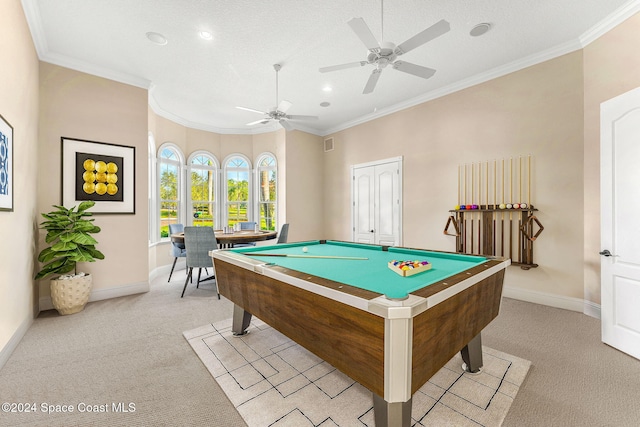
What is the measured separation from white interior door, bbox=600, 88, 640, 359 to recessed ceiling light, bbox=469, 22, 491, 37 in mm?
1313

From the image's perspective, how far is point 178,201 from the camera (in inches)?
221

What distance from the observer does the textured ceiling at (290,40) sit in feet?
8.17

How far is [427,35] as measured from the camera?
195 cm

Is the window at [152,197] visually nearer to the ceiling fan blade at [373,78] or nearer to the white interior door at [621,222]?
the ceiling fan blade at [373,78]

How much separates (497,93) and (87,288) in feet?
18.8

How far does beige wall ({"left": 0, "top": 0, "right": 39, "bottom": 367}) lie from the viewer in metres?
2.08

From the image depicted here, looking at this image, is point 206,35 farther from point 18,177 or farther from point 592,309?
point 592,309

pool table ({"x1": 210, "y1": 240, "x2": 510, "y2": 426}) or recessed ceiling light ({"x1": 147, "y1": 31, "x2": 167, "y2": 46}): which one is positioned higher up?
recessed ceiling light ({"x1": 147, "y1": 31, "x2": 167, "y2": 46})

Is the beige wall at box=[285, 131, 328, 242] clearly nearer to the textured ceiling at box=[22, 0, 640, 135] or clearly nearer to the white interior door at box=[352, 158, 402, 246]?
the white interior door at box=[352, 158, 402, 246]

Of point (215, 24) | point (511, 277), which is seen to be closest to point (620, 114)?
point (511, 277)

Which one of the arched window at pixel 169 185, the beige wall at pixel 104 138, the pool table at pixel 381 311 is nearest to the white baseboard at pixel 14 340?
the beige wall at pixel 104 138

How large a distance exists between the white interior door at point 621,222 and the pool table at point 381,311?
1.30 m

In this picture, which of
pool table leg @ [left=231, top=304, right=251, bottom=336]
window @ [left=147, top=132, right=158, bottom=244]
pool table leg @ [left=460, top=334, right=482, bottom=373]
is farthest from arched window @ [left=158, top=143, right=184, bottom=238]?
Answer: pool table leg @ [left=460, top=334, right=482, bottom=373]

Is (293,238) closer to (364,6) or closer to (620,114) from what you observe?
(364,6)
